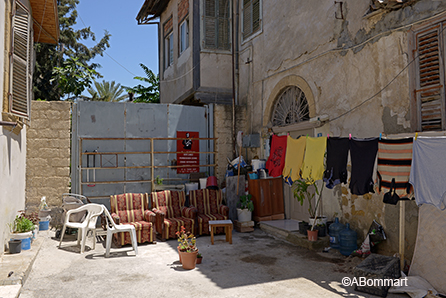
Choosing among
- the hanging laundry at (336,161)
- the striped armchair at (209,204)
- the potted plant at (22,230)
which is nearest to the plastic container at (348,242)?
the hanging laundry at (336,161)

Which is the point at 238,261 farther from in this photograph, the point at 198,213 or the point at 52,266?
the point at 52,266

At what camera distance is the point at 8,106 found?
609cm

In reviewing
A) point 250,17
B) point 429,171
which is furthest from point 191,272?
point 250,17

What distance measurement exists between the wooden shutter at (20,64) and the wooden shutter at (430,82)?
706cm

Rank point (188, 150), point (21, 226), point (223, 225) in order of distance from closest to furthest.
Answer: point (21, 226) < point (223, 225) < point (188, 150)

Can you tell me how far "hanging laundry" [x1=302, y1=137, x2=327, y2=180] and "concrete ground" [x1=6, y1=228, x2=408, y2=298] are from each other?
1.61 m

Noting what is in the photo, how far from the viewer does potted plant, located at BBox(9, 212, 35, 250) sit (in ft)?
20.9

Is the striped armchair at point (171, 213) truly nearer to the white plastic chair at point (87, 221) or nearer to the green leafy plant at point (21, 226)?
the white plastic chair at point (87, 221)

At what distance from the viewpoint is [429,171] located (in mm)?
4664

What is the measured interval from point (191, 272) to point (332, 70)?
5080 mm

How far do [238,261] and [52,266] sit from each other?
3291 mm

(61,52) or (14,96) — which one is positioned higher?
(61,52)

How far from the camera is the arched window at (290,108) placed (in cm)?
884

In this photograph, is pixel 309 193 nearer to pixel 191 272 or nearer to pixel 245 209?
pixel 245 209
